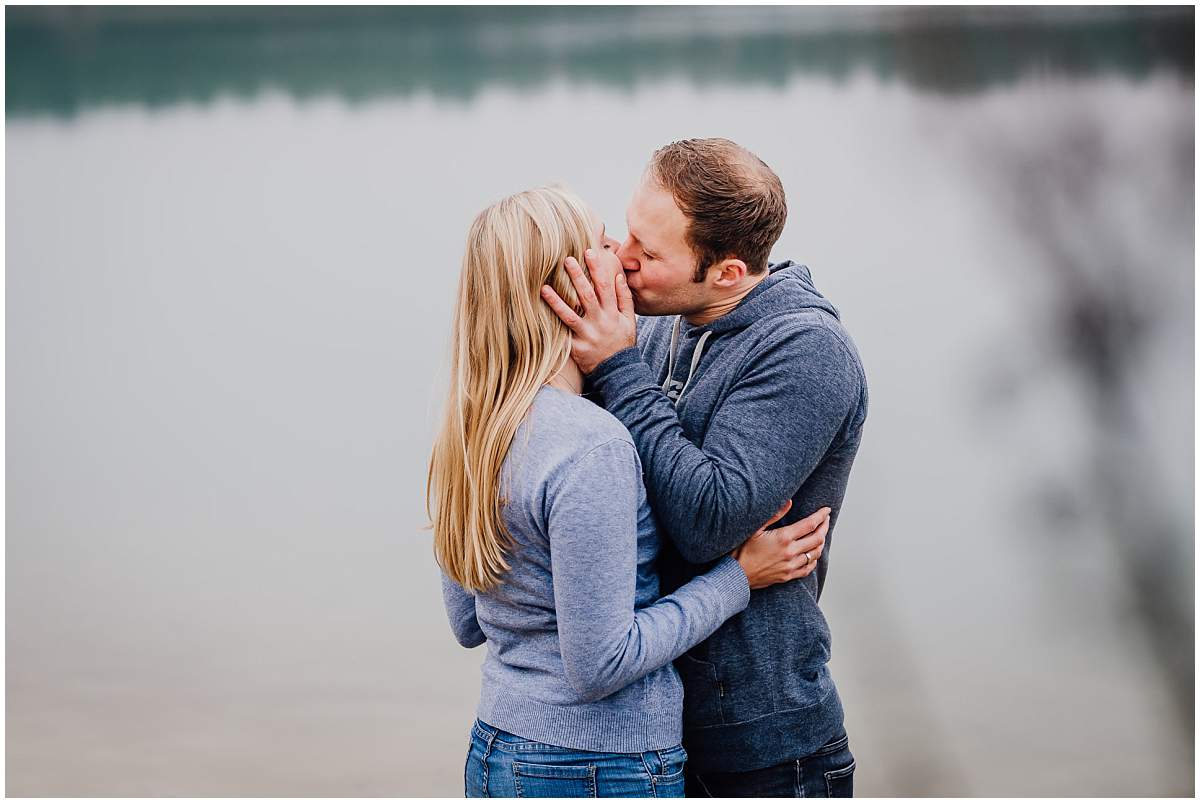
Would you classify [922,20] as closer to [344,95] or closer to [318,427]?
[344,95]

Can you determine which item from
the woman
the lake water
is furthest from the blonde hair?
the lake water

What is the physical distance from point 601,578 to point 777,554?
286mm

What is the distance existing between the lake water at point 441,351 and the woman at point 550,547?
1510 mm

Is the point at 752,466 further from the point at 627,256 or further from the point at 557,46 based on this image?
the point at 557,46

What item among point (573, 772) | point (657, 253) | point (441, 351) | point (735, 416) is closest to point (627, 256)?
point (657, 253)

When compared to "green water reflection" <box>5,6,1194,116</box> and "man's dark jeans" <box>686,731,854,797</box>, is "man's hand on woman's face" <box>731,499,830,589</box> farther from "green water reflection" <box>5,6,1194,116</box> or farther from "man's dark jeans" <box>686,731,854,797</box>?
"green water reflection" <box>5,6,1194,116</box>

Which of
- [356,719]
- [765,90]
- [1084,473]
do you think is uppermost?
[765,90]

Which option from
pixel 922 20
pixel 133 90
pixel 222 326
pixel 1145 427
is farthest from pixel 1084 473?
pixel 133 90

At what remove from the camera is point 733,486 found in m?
1.24

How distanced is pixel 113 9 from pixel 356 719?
1.79 metres

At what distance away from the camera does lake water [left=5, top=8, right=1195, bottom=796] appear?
2684 mm

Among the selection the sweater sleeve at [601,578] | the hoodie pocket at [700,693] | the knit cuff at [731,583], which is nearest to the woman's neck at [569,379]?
the sweater sleeve at [601,578]

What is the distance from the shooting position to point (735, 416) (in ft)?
4.22

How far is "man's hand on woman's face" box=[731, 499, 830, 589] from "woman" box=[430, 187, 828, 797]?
36 millimetres
